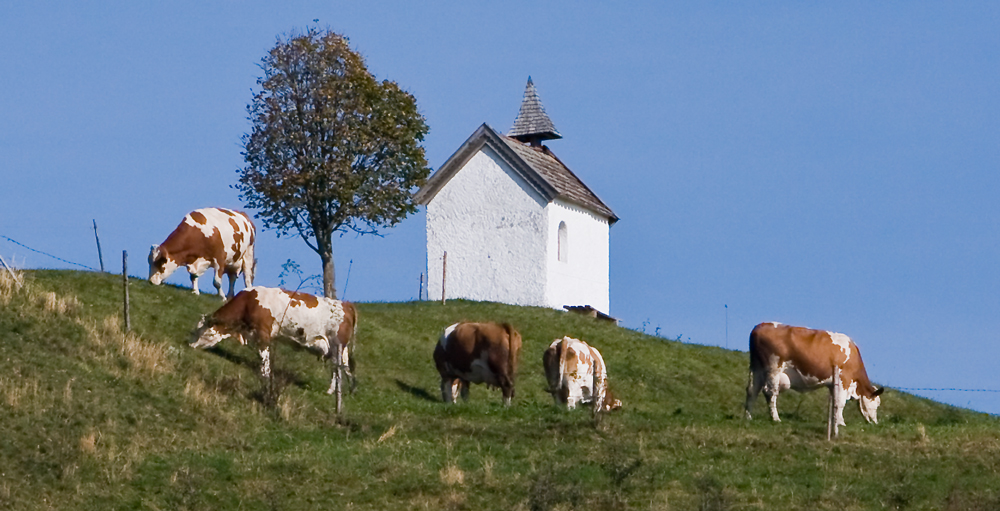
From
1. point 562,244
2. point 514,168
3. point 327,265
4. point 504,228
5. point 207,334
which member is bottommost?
point 207,334

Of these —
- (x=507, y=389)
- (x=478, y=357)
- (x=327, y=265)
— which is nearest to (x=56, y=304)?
(x=478, y=357)

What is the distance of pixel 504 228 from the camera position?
4538 cm

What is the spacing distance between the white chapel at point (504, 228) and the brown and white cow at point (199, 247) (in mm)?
14709

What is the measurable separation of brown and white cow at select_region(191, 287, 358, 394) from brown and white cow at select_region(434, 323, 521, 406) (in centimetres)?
181

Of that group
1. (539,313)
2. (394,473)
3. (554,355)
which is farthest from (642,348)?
(394,473)

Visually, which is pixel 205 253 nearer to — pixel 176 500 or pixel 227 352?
pixel 227 352

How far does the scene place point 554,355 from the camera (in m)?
25.7

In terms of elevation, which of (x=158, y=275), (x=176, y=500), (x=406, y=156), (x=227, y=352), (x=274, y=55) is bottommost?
(x=176, y=500)

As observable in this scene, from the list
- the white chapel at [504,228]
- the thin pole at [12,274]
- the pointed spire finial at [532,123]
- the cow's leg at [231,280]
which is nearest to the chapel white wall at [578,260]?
the white chapel at [504,228]

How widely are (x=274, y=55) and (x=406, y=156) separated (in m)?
5.01

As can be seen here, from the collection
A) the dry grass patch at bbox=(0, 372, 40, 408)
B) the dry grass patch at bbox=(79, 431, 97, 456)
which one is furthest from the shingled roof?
the dry grass patch at bbox=(79, 431, 97, 456)

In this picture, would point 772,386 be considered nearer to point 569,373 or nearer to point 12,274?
point 569,373

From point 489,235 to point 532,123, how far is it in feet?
25.4

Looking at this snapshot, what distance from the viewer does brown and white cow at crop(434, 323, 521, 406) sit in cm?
2530
